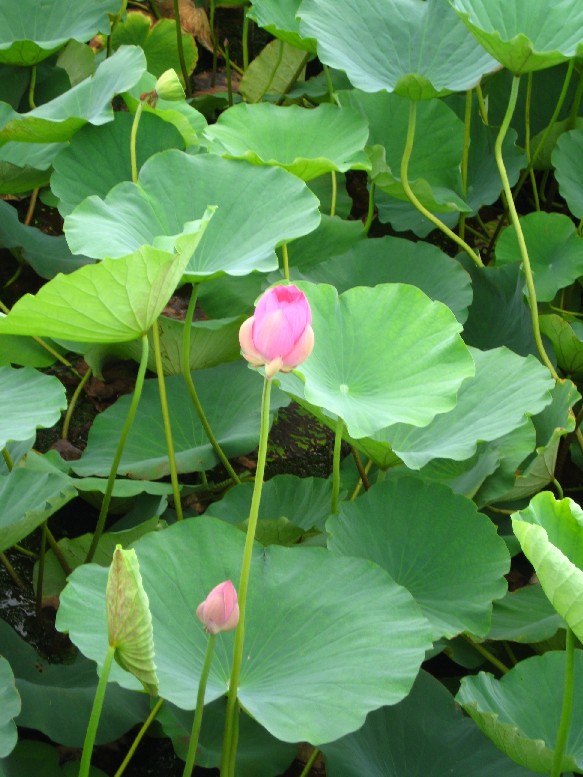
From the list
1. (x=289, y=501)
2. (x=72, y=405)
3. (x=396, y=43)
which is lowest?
(x=72, y=405)

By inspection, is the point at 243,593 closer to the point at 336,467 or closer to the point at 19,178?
the point at 336,467

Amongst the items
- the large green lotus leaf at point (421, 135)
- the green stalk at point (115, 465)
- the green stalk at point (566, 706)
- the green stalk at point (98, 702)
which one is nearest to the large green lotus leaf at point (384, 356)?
the green stalk at point (115, 465)

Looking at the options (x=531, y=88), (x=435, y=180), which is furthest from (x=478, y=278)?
(x=531, y=88)

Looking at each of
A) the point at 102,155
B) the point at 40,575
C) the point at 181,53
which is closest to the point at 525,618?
the point at 40,575

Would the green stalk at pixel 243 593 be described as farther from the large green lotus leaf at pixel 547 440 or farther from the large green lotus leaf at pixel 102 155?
the large green lotus leaf at pixel 102 155

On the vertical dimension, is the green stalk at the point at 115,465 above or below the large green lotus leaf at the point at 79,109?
below

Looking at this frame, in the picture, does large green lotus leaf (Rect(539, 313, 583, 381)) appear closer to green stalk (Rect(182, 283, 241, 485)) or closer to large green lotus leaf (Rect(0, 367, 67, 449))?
green stalk (Rect(182, 283, 241, 485))
